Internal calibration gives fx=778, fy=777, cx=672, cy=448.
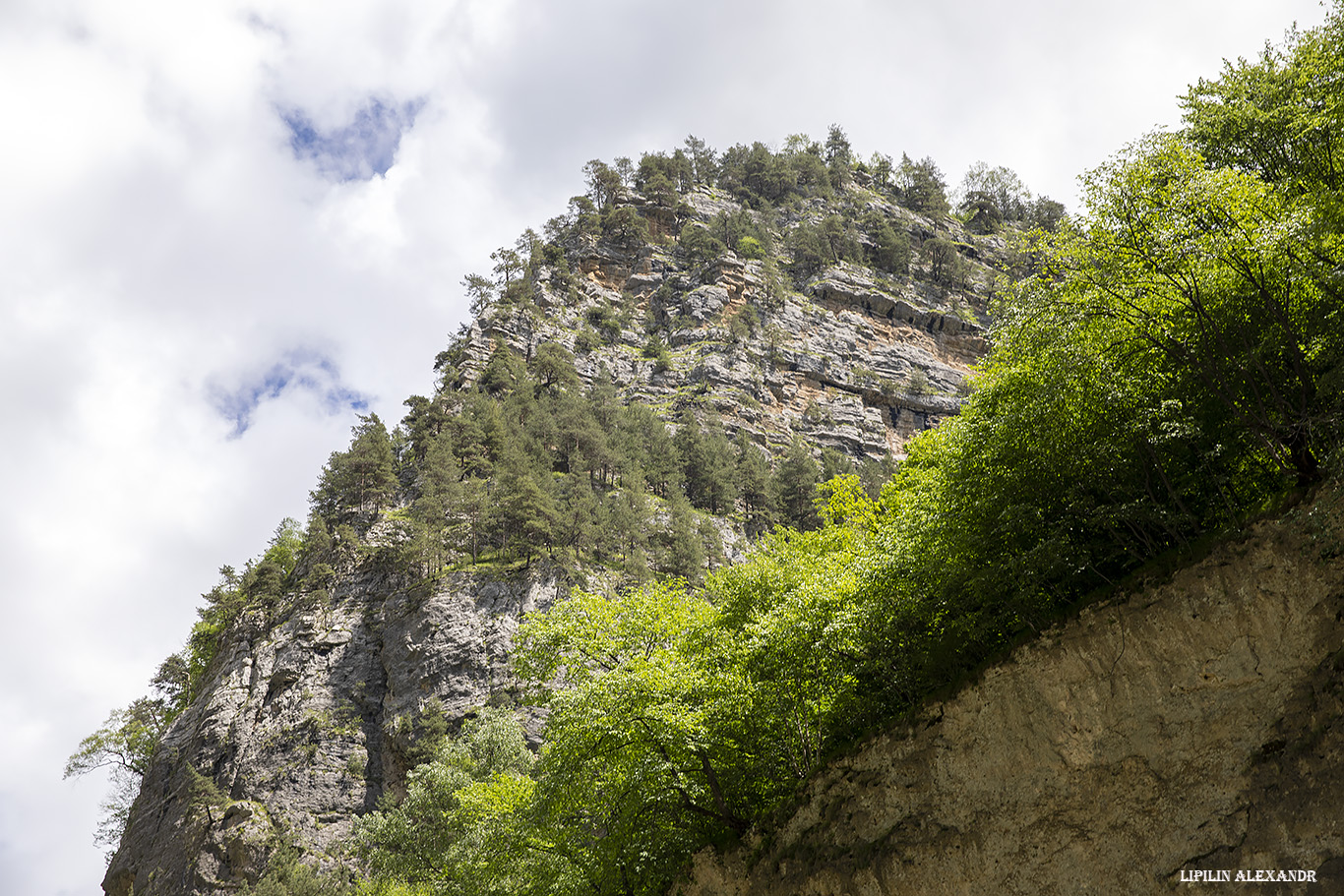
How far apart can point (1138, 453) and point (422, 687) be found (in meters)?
45.2

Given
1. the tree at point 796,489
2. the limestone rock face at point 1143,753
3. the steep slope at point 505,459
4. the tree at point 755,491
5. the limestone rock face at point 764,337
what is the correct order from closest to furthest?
the limestone rock face at point 1143,753 → the steep slope at point 505,459 → the tree at point 796,489 → the tree at point 755,491 → the limestone rock face at point 764,337

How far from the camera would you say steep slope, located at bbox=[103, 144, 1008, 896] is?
47.1m

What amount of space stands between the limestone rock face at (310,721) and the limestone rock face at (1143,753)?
117 feet

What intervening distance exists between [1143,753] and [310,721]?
49.1 metres

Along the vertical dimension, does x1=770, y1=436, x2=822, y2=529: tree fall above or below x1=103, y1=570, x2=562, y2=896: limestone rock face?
above

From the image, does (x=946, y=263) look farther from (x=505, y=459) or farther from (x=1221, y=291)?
(x=1221, y=291)

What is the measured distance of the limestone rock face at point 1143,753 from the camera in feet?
38.3

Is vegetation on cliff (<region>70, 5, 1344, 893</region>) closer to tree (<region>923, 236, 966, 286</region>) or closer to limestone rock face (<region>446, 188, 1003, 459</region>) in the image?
limestone rock face (<region>446, 188, 1003, 459</region>)

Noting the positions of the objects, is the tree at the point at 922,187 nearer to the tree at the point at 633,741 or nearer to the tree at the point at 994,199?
the tree at the point at 994,199

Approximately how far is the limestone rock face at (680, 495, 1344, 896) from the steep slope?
3398 centimetres

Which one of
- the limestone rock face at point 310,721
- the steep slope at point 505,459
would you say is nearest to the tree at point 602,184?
the steep slope at point 505,459

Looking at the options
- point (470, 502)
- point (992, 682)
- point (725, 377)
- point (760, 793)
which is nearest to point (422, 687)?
point (470, 502)

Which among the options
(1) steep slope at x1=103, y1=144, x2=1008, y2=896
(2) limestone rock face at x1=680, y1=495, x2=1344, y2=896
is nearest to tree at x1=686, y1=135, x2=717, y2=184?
(1) steep slope at x1=103, y1=144, x2=1008, y2=896

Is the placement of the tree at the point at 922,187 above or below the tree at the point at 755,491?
above
